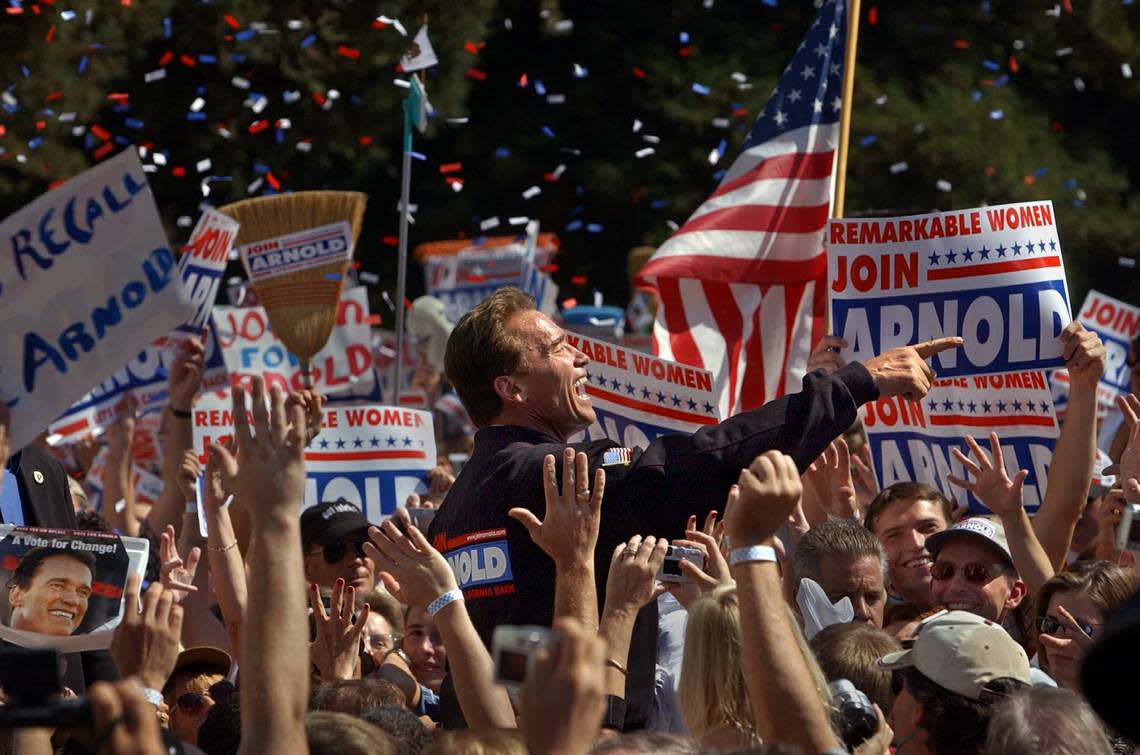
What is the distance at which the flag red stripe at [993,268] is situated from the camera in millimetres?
6379

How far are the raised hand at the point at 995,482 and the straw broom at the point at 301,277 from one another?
15.1 ft

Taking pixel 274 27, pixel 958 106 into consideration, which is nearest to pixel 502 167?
pixel 274 27

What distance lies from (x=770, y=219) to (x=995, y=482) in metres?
2.53

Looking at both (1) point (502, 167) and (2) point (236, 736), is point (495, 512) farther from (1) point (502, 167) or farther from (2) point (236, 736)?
(1) point (502, 167)

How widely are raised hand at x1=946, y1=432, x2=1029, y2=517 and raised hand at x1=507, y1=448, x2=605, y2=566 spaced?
2075mm

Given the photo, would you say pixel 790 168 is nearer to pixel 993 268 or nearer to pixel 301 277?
pixel 993 268

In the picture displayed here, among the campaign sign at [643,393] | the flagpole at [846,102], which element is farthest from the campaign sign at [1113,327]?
the campaign sign at [643,393]

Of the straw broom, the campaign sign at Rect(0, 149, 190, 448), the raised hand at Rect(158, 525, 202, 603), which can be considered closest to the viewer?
the campaign sign at Rect(0, 149, 190, 448)

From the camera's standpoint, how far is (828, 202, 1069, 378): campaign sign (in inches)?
247

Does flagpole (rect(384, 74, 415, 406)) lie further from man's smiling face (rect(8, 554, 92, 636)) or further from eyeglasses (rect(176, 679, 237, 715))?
man's smiling face (rect(8, 554, 92, 636))

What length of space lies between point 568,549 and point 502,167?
20.1 m

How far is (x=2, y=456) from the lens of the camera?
3.72m

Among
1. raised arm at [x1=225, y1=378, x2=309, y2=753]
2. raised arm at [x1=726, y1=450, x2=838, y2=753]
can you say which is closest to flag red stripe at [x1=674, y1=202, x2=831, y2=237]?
raised arm at [x1=726, y1=450, x2=838, y2=753]

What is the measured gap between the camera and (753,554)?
11.6 ft
